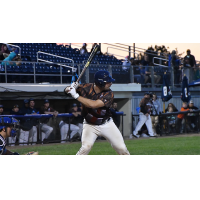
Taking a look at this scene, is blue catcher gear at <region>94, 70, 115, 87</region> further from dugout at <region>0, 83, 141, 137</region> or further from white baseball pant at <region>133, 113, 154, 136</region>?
white baseball pant at <region>133, 113, 154, 136</region>

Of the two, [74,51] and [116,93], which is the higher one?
[74,51]

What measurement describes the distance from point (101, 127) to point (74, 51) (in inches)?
463

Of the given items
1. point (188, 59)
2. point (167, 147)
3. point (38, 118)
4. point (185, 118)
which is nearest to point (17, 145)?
point (38, 118)

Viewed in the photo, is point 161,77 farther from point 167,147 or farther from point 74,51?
point 167,147

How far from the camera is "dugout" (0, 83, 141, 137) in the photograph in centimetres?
1320

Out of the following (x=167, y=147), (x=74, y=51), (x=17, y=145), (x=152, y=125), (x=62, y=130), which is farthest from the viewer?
(x=74, y=51)

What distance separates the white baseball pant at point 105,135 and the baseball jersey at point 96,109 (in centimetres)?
11

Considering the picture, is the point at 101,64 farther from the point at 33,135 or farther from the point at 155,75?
the point at 33,135

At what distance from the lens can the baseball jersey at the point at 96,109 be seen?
259 inches

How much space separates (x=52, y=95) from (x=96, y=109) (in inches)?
292

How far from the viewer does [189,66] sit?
17.4 m

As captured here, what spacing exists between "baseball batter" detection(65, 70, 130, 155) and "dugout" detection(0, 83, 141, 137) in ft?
22.4

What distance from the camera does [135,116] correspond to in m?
14.8

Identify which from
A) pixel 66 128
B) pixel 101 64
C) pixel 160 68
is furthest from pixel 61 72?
pixel 160 68
